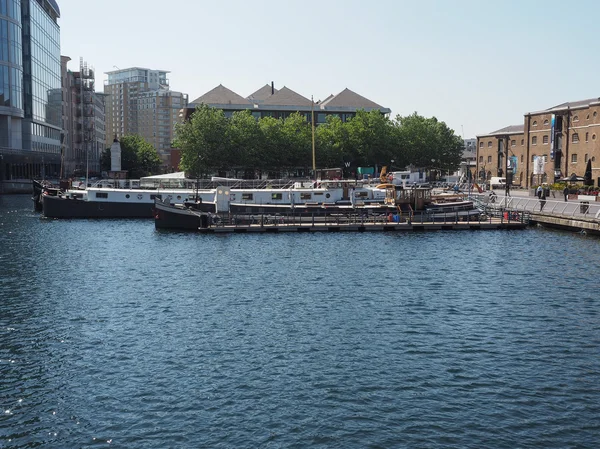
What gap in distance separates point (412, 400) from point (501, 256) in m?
30.5

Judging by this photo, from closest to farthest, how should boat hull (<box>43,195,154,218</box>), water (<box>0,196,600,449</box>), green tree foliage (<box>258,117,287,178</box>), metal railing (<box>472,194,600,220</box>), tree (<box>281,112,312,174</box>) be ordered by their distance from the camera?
1. water (<box>0,196,600,449</box>)
2. metal railing (<box>472,194,600,220</box>)
3. boat hull (<box>43,195,154,218</box>)
4. green tree foliage (<box>258,117,287,178</box>)
5. tree (<box>281,112,312,174</box>)

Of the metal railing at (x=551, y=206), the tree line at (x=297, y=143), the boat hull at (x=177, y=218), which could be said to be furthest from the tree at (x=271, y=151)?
the boat hull at (x=177, y=218)

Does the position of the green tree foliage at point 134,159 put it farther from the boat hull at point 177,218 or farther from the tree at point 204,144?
the boat hull at point 177,218

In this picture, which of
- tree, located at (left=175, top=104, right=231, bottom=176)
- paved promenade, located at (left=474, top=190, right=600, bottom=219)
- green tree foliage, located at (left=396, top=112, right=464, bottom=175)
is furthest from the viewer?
green tree foliage, located at (left=396, top=112, right=464, bottom=175)

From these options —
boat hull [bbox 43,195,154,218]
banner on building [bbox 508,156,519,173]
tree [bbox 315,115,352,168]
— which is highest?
tree [bbox 315,115,352,168]

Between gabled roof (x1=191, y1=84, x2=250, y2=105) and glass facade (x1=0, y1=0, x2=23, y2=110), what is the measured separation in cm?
3838

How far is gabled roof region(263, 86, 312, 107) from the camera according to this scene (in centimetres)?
15075

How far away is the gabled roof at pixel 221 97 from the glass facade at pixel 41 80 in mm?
30086

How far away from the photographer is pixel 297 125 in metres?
125

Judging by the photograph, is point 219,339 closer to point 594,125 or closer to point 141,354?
point 141,354

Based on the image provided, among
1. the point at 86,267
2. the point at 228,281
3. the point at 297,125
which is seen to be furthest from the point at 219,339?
the point at 297,125

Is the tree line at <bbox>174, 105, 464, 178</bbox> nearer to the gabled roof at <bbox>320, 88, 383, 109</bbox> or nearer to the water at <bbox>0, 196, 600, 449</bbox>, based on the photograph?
the gabled roof at <bbox>320, 88, 383, 109</bbox>

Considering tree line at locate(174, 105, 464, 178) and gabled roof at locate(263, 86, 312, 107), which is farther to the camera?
gabled roof at locate(263, 86, 312, 107)

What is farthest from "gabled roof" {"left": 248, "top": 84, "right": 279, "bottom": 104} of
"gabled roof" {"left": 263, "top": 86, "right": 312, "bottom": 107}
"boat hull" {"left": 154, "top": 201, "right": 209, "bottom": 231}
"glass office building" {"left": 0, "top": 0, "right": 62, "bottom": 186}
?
"boat hull" {"left": 154, "top": 201, "right": 209, "bottom": 231}
